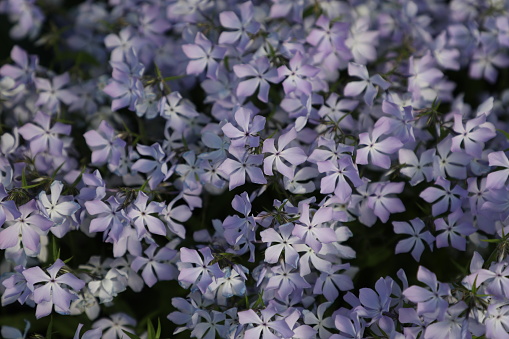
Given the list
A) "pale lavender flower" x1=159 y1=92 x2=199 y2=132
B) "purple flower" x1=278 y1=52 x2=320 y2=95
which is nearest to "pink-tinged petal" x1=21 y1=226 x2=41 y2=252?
"pale lavender flower" x1=159 y1=92 x2=199 y2=132

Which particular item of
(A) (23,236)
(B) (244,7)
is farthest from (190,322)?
(B) (244,7)

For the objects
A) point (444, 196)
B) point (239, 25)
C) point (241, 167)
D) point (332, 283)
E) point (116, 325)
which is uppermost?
point (239, 25)

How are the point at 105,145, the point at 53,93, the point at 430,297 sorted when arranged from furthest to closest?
1. the point at 53,93
2. the point at 105,145
3. the point at 430,297

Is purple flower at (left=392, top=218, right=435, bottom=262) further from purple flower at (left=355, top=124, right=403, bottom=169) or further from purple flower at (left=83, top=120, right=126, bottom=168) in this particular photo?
purple flower at (left=83, top=120, right=126, bottom=168)

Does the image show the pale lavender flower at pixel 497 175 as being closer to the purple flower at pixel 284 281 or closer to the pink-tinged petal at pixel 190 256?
the purple flower at pixel 284 281

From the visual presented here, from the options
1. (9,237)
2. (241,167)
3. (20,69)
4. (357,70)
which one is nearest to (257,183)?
(241,167)

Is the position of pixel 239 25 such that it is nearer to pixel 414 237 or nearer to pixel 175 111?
pixel 175 111
